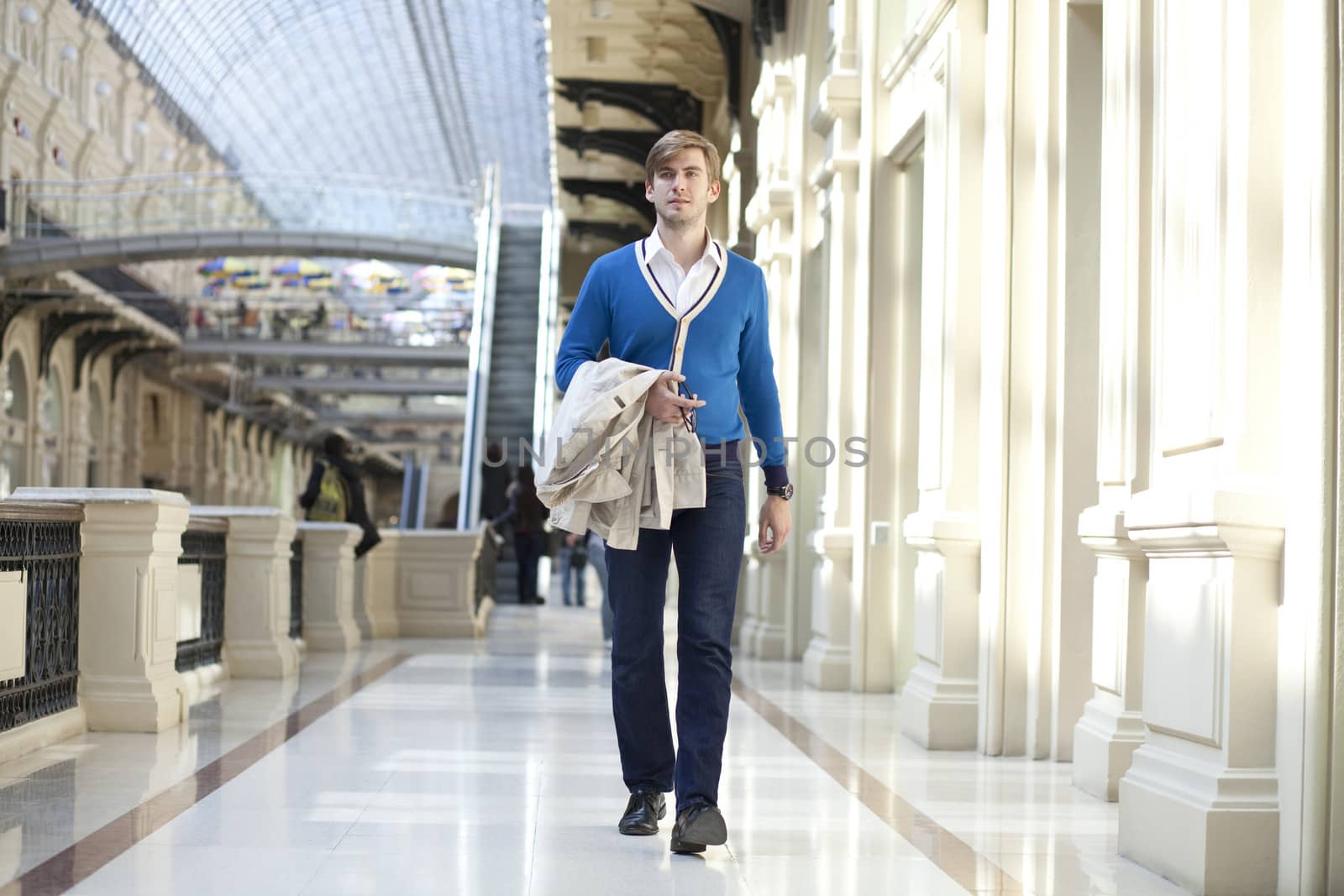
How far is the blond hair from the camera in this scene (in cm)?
414

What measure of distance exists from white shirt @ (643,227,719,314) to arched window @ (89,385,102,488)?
110 feet

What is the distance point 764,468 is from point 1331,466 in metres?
1.45

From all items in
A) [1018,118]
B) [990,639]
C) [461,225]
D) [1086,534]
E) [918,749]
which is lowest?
[918,749]

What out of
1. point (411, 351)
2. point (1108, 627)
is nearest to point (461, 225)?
point (411, 351)

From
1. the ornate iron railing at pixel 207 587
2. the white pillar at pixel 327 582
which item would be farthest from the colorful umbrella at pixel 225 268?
the ornate iron railing at pixel 207 587

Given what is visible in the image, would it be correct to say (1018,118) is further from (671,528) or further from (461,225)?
(461,225)

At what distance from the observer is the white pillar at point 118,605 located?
6629 mm

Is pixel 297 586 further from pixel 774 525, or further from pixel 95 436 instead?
pixel 95 436

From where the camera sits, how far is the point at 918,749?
6762 mm

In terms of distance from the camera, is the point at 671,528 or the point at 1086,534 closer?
the point at 671,528

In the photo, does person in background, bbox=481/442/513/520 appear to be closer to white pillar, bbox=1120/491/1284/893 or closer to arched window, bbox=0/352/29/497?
arched window, bbox=0/352/29/497

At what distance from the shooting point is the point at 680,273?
427 cm

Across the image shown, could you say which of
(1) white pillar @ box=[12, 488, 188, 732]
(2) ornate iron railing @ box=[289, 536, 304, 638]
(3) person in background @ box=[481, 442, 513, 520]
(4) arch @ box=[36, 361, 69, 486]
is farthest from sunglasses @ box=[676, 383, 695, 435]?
(4) arch @ box=[36, 361, 69, 486]

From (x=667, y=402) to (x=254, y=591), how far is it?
19.7ft
